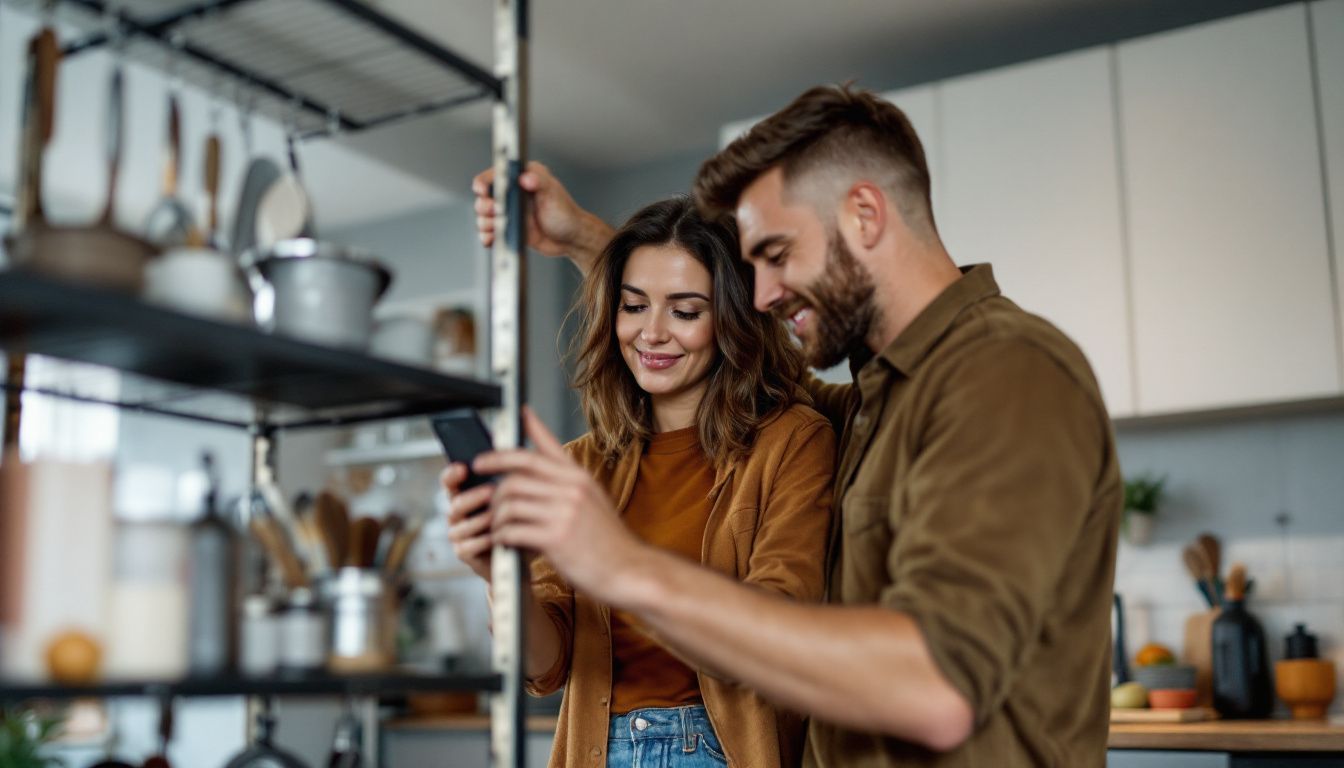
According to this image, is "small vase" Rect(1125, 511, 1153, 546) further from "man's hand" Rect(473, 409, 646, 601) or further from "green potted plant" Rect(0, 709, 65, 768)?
"green potted plant" Rect(0, 709, 65, 768)

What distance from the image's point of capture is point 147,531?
3.26 ft

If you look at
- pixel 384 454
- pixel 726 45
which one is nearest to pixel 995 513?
pixel 726 45

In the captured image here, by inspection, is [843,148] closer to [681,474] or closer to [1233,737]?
[681,474]

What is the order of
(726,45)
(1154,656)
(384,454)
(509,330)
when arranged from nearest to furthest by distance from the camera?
(509,330)
(1154,656)
(726,45)
(384,454)

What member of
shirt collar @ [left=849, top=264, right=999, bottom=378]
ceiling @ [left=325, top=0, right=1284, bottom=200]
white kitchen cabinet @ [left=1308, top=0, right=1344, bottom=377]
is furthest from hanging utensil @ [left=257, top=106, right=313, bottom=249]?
white kitchen cabinet @ [left=1308, top=0, right=1344, bottom=377]

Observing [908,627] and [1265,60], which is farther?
[1265,60]

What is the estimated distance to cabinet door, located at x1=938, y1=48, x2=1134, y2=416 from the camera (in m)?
3.37

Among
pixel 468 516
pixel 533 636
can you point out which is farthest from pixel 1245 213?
pixel 468 516

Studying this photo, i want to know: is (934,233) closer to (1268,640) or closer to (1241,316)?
(1241,316)

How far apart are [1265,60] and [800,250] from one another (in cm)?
230

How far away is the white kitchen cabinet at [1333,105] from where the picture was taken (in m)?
3.08

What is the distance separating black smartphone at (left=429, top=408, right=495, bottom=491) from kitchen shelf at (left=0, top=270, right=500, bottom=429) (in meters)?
0.02

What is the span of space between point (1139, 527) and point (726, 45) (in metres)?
1.87

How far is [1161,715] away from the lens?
9.86ft
